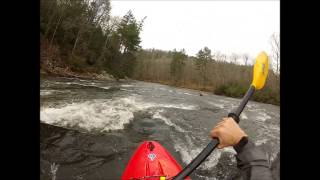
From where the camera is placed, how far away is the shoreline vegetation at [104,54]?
23750 mm

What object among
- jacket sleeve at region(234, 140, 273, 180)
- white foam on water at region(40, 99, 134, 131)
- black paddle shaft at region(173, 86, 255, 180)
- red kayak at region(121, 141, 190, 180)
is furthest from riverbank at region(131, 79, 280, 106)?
jacket sleeve at region(234, 140, 273, 180)

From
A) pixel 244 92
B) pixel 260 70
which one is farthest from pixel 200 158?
pixel 244 92

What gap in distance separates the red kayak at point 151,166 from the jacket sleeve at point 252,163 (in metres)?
1.42

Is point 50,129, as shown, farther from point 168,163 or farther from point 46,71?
point 46,71

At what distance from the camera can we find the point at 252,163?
4.35ft

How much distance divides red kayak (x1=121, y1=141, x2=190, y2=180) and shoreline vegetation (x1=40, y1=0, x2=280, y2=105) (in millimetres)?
16283

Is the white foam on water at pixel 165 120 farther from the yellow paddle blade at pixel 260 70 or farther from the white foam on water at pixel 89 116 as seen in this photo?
the yellow paddle blade at pixel 260 70

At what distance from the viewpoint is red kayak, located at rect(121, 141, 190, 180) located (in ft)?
9.37

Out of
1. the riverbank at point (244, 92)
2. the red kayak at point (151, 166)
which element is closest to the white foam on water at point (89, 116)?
the red kayak at point (151, 166)

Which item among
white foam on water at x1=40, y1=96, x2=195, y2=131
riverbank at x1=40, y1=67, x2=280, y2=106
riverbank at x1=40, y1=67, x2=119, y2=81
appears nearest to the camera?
white foam on water at x1=40, y1=96, x2=195, y2=131

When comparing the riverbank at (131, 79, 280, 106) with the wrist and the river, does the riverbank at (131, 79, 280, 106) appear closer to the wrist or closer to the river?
the river
